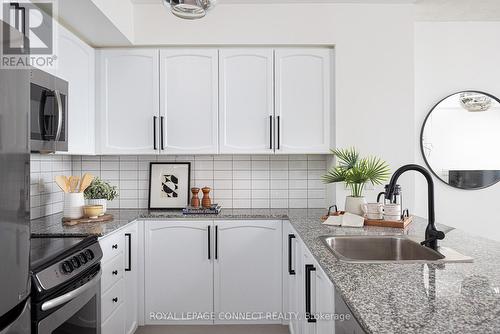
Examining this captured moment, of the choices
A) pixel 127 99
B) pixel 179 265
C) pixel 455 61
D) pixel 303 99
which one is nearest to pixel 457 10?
pixel 455 61

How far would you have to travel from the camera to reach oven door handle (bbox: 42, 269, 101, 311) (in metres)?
1.49

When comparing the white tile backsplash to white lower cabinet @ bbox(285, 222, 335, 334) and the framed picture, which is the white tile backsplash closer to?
the framed picture

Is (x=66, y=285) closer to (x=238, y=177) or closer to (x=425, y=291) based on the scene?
(x=425, y=291)

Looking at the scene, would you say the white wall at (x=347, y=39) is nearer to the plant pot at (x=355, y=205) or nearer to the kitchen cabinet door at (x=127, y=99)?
the kitchen cabinet door at (x=127, y=99)

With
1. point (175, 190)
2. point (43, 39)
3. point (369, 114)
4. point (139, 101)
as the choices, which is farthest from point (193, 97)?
point (369, 114)

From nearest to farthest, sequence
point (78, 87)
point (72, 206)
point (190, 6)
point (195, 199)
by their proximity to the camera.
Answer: point (190, 6), point (72, 206), point (78, 87), point (195, 199)

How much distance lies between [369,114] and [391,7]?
2.82 ft

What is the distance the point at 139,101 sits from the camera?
300 cm

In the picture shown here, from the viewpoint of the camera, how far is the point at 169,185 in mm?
3234

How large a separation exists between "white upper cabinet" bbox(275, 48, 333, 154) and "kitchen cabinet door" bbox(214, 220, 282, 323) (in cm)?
69

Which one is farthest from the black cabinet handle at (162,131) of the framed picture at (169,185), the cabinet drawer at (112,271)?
the cabinet drawer at (112,271)

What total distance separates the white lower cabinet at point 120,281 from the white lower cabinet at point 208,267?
4.7 inches

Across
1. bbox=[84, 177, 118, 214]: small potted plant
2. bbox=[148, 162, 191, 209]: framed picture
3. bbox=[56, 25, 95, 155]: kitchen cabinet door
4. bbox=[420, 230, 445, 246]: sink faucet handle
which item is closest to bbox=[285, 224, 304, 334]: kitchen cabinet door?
bbox=[420, 230, 445, 246]: sink faucet handle

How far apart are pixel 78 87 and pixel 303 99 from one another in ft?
5.54
